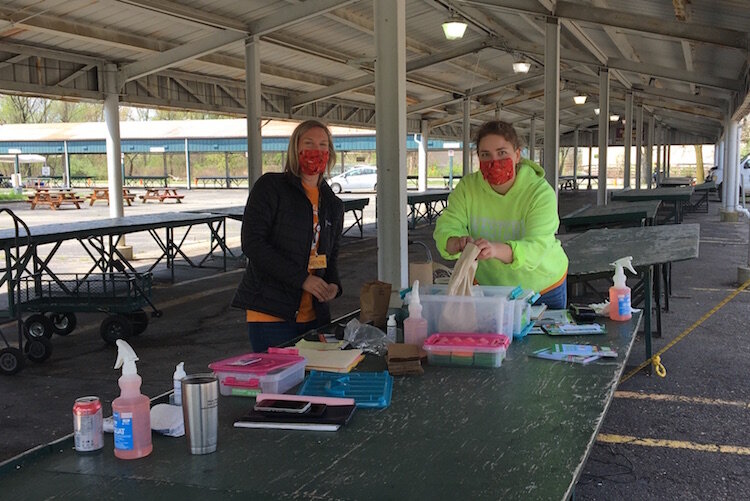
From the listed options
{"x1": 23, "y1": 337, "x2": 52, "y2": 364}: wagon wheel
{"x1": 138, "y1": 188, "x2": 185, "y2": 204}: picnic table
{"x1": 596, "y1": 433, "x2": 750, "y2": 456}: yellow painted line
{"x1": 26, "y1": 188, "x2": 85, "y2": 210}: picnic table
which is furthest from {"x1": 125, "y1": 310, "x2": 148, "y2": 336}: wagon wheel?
{"x1": 138, "y1": 188, "x2": 185, "y2": 204}: picnic table

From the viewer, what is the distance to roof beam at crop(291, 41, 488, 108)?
567 inches

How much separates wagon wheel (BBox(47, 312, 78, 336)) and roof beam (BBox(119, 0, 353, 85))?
488cm

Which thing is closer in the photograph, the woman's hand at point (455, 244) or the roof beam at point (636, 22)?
the woman's hand at point (455, 244)

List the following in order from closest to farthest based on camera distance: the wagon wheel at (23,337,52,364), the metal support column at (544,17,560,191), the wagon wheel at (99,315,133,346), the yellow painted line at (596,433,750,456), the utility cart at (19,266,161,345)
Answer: the yellow painted line at (596,433,750,456) < the wagon wheel at (23,337,52,364) < the utility cart at (19,266,161,345) < the wagon wheel at (99,315,133,346) < the metal support column at (544,17,560,191)

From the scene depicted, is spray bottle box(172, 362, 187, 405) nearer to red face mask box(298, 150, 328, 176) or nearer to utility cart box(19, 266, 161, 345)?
red face mask box(298, 150, 328, 176)

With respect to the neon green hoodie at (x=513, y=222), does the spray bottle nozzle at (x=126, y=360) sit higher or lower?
lower

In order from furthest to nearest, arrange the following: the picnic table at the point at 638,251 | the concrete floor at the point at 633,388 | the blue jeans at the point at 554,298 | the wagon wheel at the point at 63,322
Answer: the wagon wheel at the point at 63,322 → the picnic table at the point at 638,251 → the concrete floor at the point at 633,388 → the blue jeans at the point at 554,298

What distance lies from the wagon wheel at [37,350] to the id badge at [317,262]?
3.54 metres

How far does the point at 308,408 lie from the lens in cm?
198

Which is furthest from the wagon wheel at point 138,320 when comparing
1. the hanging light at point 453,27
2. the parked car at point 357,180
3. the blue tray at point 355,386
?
the parked car at point 357,180

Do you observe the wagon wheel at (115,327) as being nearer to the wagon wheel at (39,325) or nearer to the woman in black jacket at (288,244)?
the wagon wheel at (39,325)

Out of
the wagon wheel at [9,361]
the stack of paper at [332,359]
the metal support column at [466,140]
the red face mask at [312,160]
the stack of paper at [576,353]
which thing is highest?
the metal support column at [466,140]

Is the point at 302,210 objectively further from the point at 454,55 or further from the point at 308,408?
the point at 454,55

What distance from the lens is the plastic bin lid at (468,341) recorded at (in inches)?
97.0
